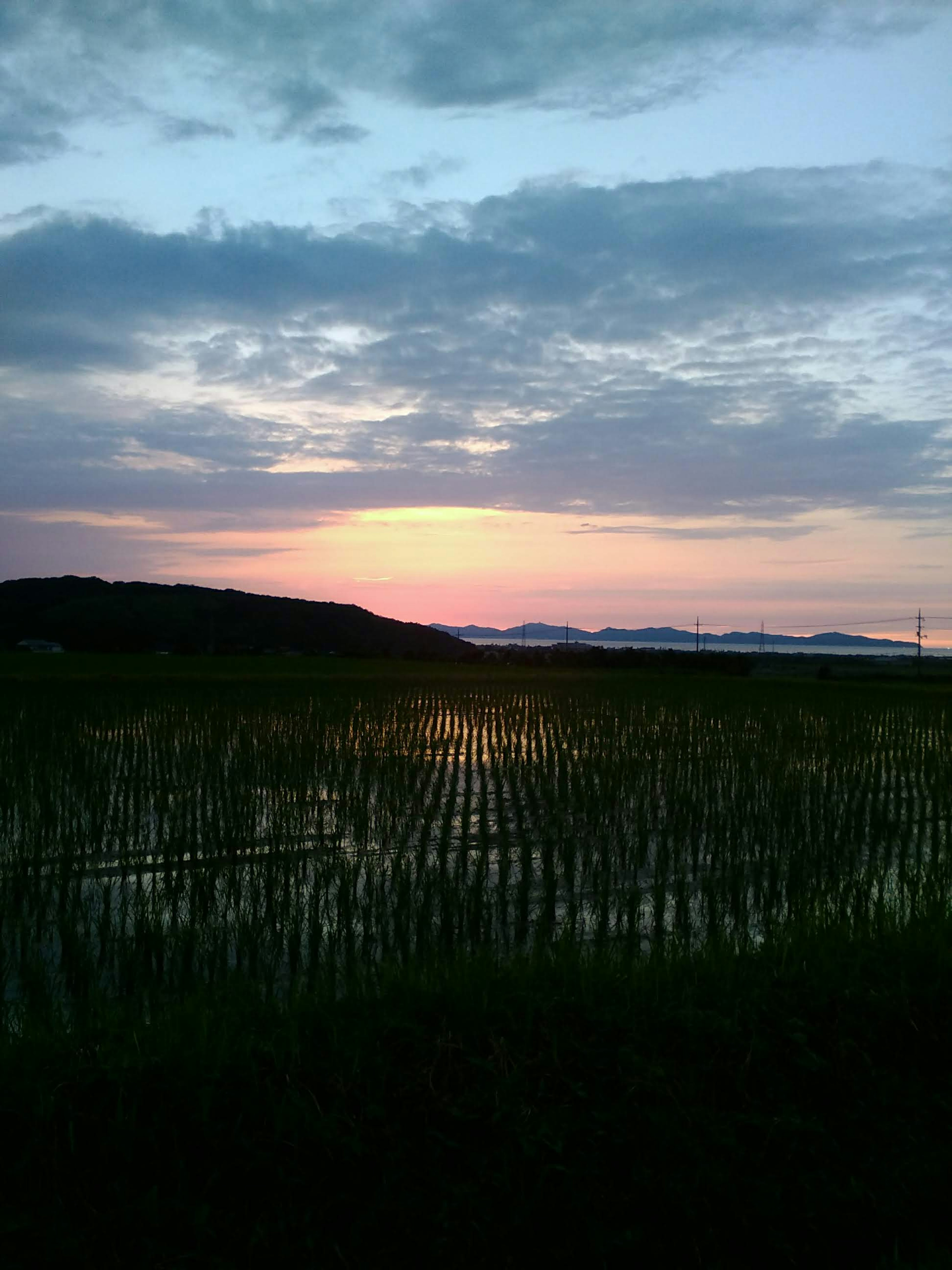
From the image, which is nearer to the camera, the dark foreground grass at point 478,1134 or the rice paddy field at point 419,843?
the dark foreground grass at point 478,1134

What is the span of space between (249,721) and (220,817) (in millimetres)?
7096

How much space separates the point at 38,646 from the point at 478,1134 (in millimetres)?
61272

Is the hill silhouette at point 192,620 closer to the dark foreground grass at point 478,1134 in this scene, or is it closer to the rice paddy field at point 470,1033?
the rice paddy field at point 470,1033

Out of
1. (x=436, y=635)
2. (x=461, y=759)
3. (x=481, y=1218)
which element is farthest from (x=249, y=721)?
(x=436, y=635)

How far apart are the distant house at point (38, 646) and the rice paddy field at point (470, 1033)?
3423 centimetres

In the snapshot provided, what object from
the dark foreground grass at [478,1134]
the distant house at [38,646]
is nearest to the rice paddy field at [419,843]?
the dark foreground grass at [478,1134]

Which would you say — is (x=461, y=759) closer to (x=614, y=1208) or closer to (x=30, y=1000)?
(x=30, y=1000)

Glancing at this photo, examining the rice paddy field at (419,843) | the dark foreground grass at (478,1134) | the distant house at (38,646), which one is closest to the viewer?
the dark foreground grass at (478,1134)

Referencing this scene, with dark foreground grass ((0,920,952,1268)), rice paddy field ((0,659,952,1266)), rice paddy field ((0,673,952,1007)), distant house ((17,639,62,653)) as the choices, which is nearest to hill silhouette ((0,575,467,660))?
distant house ((17,639,62,653))

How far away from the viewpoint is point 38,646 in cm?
5806

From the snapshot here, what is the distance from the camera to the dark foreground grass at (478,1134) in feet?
8.90

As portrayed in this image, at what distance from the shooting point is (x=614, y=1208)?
2.84 m

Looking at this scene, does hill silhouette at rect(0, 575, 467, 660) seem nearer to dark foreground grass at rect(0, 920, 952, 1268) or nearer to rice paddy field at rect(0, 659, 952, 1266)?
rice paddy field at rect(0, 659, 952, 1266)

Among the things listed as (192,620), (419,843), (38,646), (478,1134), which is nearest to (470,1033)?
(478,1134)
